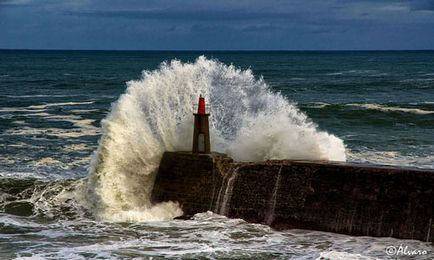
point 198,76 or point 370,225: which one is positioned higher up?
point 198,76

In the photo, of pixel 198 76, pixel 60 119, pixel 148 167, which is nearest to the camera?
pixel 148 167

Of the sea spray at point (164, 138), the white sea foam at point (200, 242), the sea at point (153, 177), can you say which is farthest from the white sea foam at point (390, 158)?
the white sea foam at point (200, 242)

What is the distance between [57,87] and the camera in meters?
55.7

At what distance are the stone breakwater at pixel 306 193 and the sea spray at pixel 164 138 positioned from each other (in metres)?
0.52

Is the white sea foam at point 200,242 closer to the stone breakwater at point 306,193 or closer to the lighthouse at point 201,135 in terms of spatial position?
the stone breakwater at point 306,193

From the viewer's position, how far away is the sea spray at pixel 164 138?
13.9 metres

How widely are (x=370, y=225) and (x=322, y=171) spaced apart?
1.20 meters

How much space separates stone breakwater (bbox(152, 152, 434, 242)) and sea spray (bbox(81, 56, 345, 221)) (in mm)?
523

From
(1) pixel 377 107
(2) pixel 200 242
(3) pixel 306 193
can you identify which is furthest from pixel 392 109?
(2) pixel 200 242

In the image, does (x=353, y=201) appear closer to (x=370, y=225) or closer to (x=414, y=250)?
(x=370, y=225)

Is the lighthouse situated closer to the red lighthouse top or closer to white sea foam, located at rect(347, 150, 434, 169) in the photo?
the red lighthouse top

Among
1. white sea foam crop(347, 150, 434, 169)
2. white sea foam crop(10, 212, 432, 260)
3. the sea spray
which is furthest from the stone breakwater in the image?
white sea foam crop(347, 150, 434, 169)

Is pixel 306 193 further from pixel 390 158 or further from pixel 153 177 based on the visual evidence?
pixel 390 158

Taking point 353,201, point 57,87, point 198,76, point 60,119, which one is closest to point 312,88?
point 57,87
